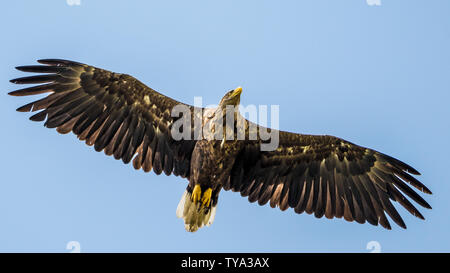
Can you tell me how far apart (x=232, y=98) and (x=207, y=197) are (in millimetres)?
2090

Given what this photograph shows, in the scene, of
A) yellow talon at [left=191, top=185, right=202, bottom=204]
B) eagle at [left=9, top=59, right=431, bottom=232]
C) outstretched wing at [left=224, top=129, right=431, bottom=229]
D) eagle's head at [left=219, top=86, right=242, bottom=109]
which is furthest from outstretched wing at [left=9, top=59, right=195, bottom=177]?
outstretched wing at [left=224, top=129, right=431, bottom=229]

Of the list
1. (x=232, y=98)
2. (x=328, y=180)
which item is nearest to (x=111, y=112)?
(x=232, y=98)

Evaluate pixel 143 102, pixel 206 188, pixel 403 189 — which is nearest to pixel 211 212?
pixel 206 188

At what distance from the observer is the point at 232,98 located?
1439 cm

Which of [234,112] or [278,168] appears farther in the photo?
[278,168]

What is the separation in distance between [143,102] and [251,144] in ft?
7.65

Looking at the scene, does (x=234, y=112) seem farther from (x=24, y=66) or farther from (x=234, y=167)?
(x=24, y=66)

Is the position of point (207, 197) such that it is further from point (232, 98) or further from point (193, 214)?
point (232, 98)

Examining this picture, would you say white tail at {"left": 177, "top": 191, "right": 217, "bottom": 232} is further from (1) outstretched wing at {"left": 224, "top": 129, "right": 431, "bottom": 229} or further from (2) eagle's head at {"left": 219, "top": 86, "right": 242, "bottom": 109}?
(2) eagle's head at {"left": 219, "top": 86, "right": 242, "bottom": 109}

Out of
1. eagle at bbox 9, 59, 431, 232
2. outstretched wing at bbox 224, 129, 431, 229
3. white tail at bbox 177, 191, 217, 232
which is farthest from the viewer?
outstretched wing at bbox 224, 129, 431, 229

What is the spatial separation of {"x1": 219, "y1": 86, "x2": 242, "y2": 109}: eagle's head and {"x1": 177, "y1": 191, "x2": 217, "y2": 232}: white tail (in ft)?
6.63

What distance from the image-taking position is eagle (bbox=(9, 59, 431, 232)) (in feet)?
48.3

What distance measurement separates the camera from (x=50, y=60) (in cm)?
1478

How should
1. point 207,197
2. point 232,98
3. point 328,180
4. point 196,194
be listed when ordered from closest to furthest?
1. point 232,98
2. point 196,194
3. point 207,197
4. point 328,180
